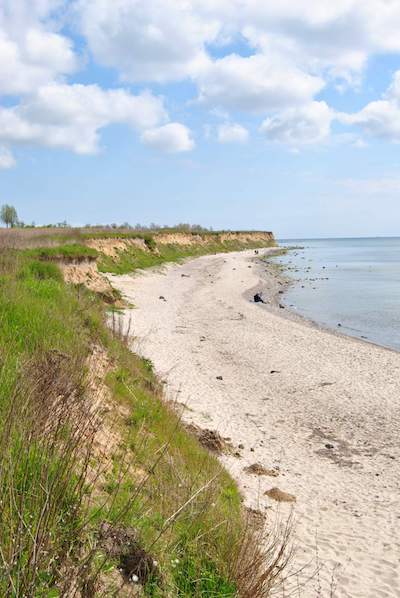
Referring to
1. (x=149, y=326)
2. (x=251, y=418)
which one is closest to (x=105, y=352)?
(x=251, y=418)

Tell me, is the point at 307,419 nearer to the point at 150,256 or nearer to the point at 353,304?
the point at 353,304

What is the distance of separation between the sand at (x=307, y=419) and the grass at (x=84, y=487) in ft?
4.22

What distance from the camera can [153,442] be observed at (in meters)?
7.95

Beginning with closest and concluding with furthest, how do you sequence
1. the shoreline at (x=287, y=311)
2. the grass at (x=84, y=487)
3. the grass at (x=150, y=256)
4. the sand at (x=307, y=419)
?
the grass at (x=84, y=487), the sand at (x=307, y=419), the shoreline at (x=287, y=311), the grass at (x=150, y=256)

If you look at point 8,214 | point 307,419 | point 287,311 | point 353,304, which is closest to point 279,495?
point 307,419

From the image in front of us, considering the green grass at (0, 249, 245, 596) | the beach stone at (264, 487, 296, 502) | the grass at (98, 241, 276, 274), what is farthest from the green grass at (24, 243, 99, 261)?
the beach stone at (264, 487, 296, 502)

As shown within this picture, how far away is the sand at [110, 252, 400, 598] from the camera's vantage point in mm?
7039

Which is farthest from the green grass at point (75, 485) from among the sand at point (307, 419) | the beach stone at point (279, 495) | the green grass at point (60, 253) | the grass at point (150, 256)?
the grass at point (150, 256)

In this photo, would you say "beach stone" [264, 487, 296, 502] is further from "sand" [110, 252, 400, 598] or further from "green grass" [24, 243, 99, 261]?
"green grass" [24, 243, 99, 261]

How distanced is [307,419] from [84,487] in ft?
27.8

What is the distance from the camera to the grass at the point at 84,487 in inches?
137

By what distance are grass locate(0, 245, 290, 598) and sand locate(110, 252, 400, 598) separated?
1286mm

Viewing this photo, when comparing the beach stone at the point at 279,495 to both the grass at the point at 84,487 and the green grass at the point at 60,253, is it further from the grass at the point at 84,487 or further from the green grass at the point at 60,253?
the green grass at the point at 60,253

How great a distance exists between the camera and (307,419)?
12.7m
